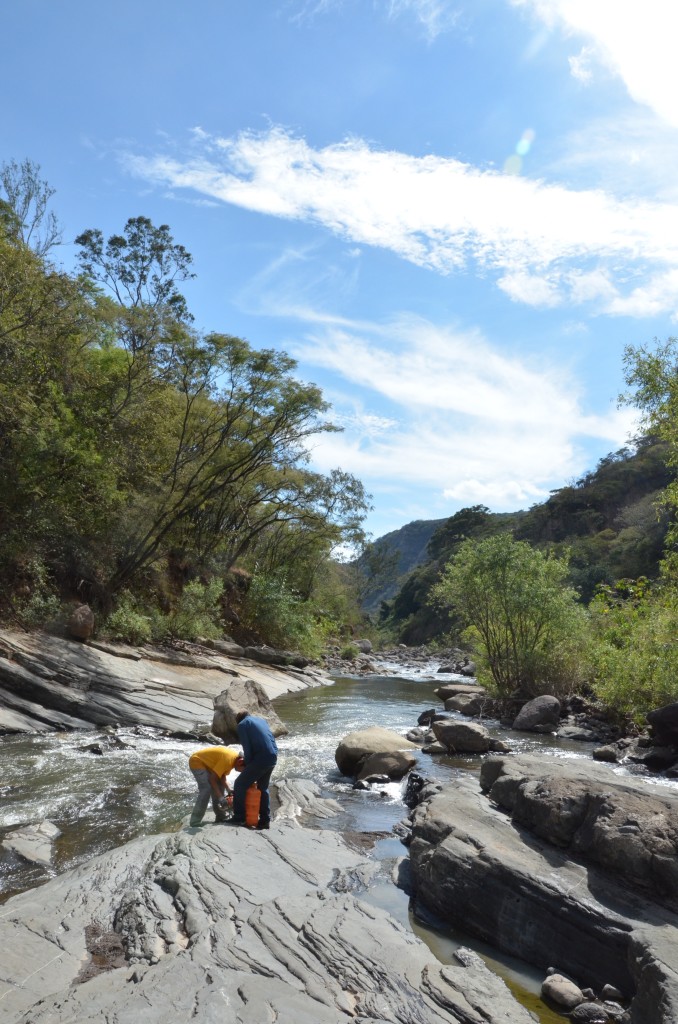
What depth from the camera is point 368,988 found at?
191 inches

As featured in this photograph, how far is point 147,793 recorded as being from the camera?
10203 mm

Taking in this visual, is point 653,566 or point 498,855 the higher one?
point 653,566

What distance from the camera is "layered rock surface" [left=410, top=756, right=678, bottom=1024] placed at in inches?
216

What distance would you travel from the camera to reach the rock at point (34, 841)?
7355mm

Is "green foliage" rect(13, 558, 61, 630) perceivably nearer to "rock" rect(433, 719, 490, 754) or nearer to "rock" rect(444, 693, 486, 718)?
"rock" rect(433, 719, 490, 754)

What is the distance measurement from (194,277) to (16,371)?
27.4 feet

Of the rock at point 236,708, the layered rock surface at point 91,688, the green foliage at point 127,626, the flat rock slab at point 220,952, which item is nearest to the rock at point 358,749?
the rock at point 236,708

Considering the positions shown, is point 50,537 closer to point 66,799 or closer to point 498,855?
point 66,799

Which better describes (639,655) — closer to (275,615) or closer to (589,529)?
(275,615)

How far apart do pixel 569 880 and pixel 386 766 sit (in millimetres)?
6178

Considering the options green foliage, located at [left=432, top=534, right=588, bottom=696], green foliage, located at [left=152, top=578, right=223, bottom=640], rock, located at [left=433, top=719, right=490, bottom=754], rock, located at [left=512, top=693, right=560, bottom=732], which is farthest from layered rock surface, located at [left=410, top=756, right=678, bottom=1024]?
green foliage, located at [left=152, top=578, right=223, bottom=640]

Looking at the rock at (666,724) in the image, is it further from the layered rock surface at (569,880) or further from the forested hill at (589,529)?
the forested hill at (589,529)

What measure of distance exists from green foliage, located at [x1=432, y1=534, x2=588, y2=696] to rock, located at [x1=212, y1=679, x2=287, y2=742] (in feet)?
27.3

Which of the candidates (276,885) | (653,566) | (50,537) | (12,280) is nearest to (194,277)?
(12,280)
